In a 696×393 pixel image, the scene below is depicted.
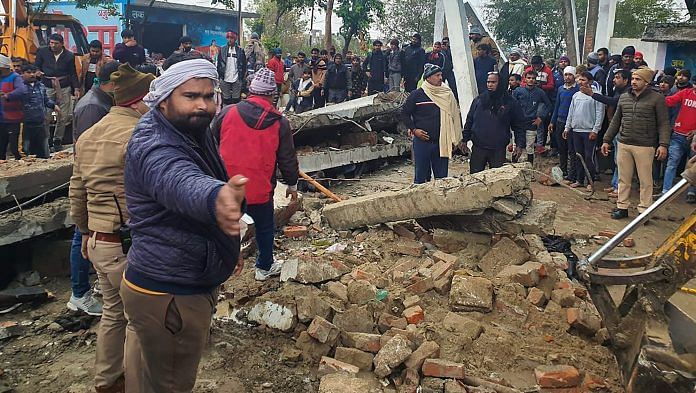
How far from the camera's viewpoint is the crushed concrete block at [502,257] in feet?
16.3

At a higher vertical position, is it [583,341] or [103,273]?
[103,273]

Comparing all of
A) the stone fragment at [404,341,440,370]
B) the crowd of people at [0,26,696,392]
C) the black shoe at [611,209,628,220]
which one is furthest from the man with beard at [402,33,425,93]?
the stone fragment at [404,341,440,370]

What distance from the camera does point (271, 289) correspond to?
15.3ft

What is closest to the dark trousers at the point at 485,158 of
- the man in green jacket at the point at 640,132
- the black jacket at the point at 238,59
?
the man in green jacket at the point at 640,132

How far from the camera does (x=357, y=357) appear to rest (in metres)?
3.71

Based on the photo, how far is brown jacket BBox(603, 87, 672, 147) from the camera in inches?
278

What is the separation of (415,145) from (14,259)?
171 inches

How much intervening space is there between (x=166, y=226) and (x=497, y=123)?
538 cm

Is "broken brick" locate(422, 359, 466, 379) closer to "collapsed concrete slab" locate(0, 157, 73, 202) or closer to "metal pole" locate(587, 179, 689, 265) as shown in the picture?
"metal pole" locate(587, 179, 689, 265)

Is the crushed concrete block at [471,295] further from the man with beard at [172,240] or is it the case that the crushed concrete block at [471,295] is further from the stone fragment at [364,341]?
the man with beard at [172,240]

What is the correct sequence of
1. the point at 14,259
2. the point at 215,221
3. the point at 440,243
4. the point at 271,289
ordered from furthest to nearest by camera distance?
the point at 440,243 < the point at 14,259 < the point at 271,289 < the point at 215,221

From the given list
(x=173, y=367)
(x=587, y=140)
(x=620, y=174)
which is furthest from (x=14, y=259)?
(x=587, y=140)

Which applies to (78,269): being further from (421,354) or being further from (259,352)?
(421,354)

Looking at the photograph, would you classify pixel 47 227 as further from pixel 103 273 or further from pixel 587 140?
pixel 587 140
